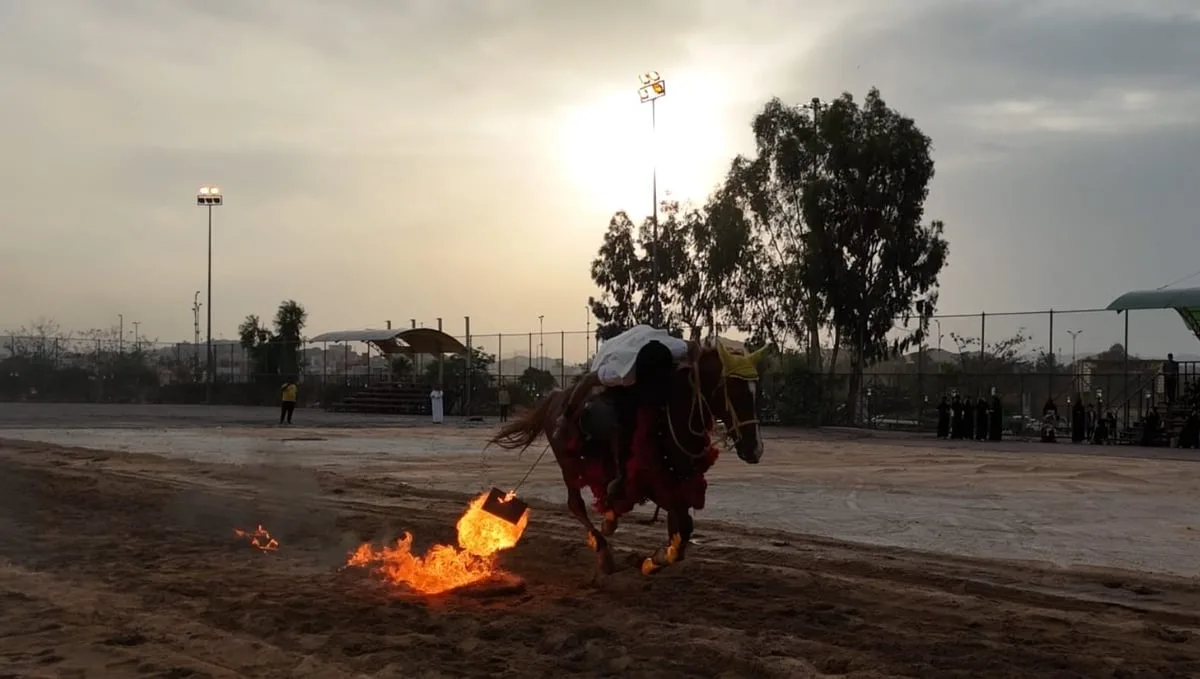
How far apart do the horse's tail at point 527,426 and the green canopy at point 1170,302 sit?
29.5m

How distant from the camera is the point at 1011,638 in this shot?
693 cm

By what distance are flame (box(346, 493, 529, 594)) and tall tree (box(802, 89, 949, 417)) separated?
38.2 meters

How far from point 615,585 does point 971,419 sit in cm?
2876

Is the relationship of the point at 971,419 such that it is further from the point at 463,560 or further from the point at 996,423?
the point at 463,560

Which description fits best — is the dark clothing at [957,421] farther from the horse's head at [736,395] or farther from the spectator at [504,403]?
the horse's head at [736,395]

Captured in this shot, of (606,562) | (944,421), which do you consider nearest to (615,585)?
(606,562)

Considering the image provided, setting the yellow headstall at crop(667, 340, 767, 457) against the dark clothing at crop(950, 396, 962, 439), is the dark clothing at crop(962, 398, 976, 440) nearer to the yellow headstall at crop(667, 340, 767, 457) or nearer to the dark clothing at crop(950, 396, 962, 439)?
the dark clothing at crop(950, 396, 962, 439)

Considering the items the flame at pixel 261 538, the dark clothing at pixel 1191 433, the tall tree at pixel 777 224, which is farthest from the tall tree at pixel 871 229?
the flame at pixel 261 538

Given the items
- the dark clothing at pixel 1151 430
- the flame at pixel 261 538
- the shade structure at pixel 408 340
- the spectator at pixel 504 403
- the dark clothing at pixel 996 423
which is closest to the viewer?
the flame at pixel 261 538

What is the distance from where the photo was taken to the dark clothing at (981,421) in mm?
34031

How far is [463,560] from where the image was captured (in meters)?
9.49

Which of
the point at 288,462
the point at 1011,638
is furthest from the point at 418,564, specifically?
the point at 288,462

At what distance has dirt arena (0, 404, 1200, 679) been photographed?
6.39m

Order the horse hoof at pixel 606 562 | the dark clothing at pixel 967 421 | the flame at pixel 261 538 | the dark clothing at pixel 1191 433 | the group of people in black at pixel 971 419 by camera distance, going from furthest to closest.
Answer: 1. the dark clothing at pixel 967 421
2. the group of people in black at pixel 971 419
3. the dark clothing at pixel 1191 433
4. the flame at pixel 261 538
5. the horse hoof at pixel 606 562
